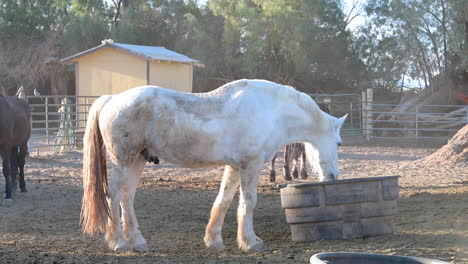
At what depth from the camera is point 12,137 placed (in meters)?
8.39

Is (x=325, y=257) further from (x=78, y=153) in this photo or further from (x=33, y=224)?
(x=78, y=153)

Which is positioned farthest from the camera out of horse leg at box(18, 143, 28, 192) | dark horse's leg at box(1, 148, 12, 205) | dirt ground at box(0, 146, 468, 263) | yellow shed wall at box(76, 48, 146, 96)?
yellow shed wall at box(76, 48, 146, 96)

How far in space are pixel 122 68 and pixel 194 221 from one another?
13.3 metres

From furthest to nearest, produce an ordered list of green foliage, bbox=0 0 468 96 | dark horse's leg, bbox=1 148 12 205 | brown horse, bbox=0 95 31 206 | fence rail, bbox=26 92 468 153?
green foliage, bbox=0 0 468 96
fence rail, bbox=26 92 468 153
brown horse, bbox=0 95 31 206
dark horse's leg, bbox=1 148 12 205

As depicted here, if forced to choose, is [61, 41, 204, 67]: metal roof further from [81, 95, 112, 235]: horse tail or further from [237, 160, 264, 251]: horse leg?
[237, 160, 264, 251]: horse leg

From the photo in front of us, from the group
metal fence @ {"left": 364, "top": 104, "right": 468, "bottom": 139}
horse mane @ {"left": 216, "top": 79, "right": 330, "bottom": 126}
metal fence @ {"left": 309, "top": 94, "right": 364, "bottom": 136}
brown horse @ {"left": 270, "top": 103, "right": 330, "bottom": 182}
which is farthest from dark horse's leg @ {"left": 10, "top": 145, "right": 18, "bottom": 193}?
metal fence @ {"left": 364, "top": 104, "right": 468, "bottom": 139}

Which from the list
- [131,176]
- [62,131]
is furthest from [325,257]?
[62,131]

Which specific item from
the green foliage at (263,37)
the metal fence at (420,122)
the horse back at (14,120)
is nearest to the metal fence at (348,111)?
the metal fence at (420,122)

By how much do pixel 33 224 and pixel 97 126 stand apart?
1.96m

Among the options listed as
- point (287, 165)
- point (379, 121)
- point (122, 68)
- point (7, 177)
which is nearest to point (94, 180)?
point (7, 177)

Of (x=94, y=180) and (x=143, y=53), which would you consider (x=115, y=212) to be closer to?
(x=94, y=180)

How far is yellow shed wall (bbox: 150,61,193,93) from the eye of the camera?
62.5ft

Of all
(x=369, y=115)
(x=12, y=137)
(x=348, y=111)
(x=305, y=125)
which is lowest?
(x=12, y=137)

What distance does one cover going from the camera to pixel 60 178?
10492 millimetres
